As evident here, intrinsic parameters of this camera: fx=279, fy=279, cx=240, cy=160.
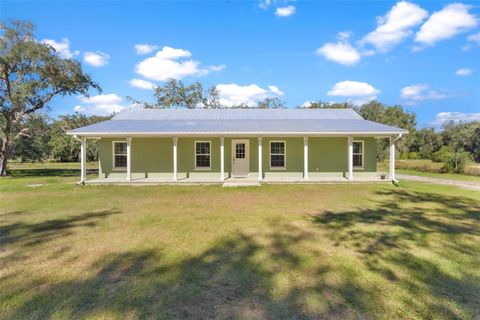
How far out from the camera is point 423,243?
4984 millimetres

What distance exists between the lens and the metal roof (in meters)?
13.1

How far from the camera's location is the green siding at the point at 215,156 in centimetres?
1474

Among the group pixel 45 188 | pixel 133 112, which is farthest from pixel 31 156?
pixel 45 188

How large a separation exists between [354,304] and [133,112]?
17445mm

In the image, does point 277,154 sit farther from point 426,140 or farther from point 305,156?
point 426,140

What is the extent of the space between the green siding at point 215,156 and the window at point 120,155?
217 mm

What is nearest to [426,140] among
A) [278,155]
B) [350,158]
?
[350,158]

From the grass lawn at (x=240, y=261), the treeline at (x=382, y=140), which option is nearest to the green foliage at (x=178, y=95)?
the treeline at (x=382, y=140)

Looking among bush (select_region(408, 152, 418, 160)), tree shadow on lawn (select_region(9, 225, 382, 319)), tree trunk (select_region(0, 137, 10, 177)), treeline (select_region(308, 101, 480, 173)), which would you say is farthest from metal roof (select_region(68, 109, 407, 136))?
bush (select_region(408, 152, 418, 160))

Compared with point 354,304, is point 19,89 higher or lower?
higher

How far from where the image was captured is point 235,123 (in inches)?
607

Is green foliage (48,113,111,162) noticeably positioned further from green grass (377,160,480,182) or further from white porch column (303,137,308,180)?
green grass (377,160,480,182)

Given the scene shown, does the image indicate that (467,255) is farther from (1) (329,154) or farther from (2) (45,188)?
(2) (45,188)

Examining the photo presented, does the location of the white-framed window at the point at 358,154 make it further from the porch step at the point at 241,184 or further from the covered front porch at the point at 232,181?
the porch step at the point at 241,184
